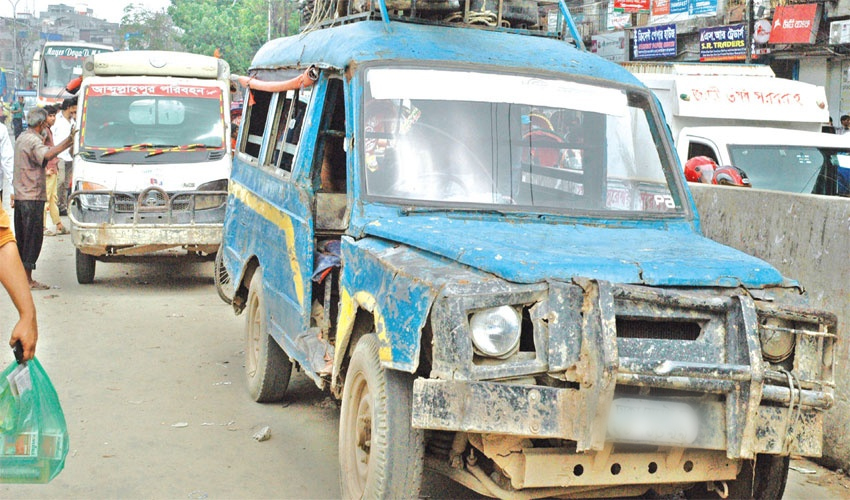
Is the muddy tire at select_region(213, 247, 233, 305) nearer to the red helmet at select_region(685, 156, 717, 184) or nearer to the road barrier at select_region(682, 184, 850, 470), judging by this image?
the road barrier at select_region(682, 184, 850, 470)

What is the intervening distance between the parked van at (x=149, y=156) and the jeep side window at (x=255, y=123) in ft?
10.6

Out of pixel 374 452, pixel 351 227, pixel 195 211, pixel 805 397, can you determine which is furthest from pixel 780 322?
pixel 195 211

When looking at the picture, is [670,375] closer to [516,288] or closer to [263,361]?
[516,288]

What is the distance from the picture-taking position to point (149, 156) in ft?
36.6

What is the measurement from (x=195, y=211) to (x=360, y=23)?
5791 millimetres

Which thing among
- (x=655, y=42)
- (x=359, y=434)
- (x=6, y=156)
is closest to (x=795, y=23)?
(x=655, y=42)

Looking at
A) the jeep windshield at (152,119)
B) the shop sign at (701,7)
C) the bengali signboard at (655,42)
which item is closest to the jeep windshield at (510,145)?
the jeep windshield at (152,119)

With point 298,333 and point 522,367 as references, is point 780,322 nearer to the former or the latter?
point 522,367

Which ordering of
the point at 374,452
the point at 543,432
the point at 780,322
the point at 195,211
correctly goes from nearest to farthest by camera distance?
the point at 543,432, the point at 780,322, the point at 374,452, the point at 195,211

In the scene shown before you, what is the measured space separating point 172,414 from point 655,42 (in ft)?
90.4

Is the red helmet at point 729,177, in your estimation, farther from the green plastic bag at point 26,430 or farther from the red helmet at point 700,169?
the green plastic bag at point 26,430

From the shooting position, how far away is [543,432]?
3414 mm

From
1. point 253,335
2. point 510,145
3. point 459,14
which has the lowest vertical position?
point 253,335

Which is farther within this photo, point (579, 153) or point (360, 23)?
point (360, 23)
